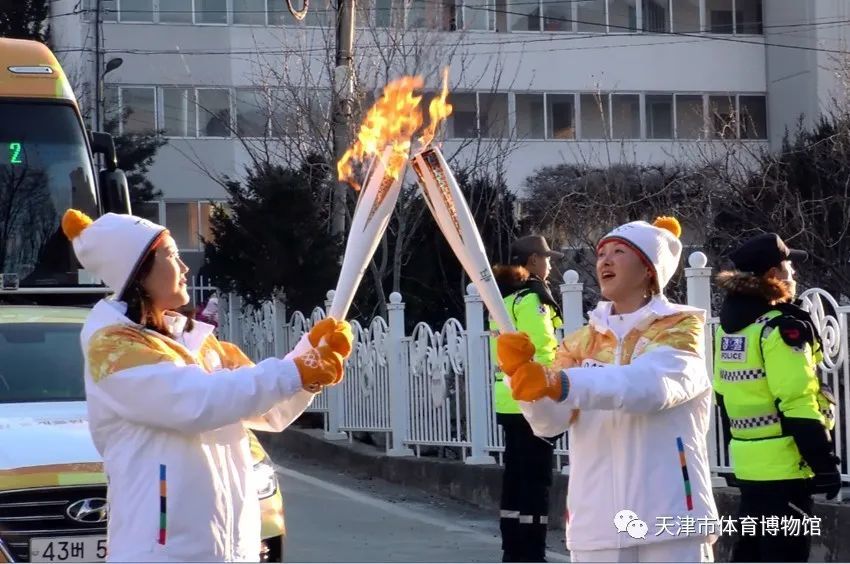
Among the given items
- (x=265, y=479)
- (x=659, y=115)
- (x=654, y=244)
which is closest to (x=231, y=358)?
(x=654, y=244)

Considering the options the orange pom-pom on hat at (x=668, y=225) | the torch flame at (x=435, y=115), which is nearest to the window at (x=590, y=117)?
the torch flame at (x=435, y=115)

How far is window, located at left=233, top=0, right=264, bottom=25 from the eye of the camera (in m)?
29.1

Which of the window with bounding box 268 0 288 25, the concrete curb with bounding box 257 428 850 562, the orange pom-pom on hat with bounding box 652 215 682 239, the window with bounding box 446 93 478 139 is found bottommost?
the concrete curb with bounding box 257 428 850 562

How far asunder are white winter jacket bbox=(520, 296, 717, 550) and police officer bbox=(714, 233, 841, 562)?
1123 millimetres

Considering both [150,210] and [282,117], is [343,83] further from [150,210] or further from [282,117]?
[150,210]

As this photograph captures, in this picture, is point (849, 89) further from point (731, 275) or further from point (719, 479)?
point (731, 275)

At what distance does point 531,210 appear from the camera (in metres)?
24.7

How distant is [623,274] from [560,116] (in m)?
26.9

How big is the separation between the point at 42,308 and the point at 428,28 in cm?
1343

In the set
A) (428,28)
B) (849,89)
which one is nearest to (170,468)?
(849,89)

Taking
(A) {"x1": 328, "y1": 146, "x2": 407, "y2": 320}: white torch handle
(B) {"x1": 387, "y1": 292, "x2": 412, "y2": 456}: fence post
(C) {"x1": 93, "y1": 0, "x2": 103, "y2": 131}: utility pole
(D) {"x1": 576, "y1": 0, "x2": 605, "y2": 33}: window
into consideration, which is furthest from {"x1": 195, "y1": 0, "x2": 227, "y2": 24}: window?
(A) {"x1": 328, "y1": 146, "x2": 407, "y2": 320}: white torch handle

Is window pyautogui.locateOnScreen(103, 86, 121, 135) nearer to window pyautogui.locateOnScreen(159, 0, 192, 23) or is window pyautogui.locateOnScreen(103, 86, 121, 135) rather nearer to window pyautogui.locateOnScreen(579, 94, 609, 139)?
window pyautogui.locateOnScreen(159, 0, 192, 23)

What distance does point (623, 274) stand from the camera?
4227 mm

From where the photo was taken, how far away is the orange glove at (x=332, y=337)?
153 inches
